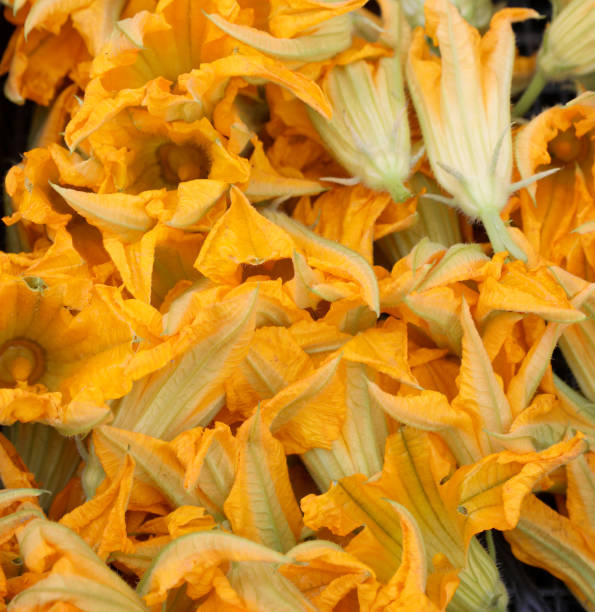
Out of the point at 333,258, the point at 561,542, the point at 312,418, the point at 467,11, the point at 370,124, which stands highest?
the point at 467,11

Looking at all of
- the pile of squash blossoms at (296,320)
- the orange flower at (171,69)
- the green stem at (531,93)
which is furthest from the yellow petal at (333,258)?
the green stem at (531,93)

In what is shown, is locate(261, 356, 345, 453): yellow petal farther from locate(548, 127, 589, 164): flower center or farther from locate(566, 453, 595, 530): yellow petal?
locate(548, 127, 589, 164): flower center

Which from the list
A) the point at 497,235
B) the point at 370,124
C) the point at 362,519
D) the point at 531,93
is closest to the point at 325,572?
the point at 362,519

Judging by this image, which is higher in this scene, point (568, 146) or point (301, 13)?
point (301, 13)

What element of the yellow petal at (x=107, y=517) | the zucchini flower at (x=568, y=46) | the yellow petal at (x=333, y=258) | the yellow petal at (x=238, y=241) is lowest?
the yellow petal at (x=107, y=517)

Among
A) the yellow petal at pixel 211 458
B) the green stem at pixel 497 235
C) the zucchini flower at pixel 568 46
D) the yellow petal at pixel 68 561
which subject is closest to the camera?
the yellow petal at pixel 68 561

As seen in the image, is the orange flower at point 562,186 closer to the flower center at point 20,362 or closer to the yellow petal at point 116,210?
the yellow petal at point 116,210

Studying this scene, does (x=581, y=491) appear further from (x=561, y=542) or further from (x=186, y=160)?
(x=186, y=160)

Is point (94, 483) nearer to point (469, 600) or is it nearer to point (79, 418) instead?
point (79, 418)
